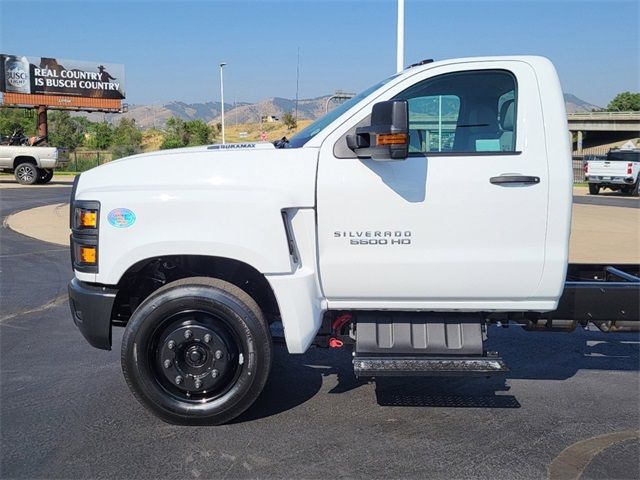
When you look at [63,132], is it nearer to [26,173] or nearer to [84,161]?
[84,161]

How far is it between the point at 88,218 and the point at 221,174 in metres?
0.88

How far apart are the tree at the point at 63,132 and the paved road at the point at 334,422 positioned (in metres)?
63.2

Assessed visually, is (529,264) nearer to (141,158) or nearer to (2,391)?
(141,158)


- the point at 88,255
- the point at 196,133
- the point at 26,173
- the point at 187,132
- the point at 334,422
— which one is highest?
the point at 187,132

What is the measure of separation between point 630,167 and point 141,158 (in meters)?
25.3

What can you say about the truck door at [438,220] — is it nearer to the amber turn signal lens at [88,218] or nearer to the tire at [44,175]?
the amber turn signal lens at [88,218]

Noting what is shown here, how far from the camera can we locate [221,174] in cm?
366

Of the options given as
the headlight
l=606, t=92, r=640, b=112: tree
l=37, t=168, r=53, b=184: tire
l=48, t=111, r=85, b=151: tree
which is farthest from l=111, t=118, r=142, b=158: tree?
l=606, t=92, r=640, b=112: tree

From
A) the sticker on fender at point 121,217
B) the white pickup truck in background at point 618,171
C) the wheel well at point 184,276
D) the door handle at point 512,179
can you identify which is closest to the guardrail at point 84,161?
the white pickup truck in background at point 618,171

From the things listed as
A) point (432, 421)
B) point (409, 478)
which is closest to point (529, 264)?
point (432, 421)

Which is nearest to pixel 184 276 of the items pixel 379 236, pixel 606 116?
pixel 379 236

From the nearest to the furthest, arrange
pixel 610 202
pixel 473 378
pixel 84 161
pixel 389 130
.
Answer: pixel 389 130 → pixel 473 378 → pixel 610 202 → pixel 84 161

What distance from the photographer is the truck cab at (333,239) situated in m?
3.64

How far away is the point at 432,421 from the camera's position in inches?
154
